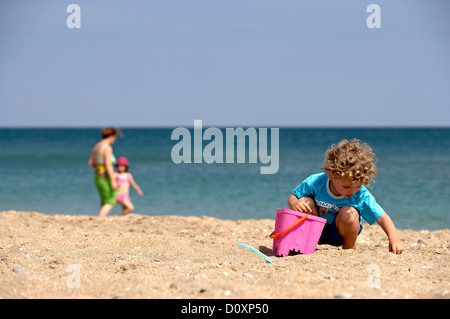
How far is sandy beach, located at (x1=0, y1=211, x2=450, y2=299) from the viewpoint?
9.87ft

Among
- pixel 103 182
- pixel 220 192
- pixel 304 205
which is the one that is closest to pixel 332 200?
pixel 304 205

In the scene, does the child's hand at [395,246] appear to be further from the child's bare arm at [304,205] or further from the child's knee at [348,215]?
the child's bare arm at [304,205]

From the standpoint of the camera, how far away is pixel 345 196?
4094 mm

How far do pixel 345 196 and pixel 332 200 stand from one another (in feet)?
0.36

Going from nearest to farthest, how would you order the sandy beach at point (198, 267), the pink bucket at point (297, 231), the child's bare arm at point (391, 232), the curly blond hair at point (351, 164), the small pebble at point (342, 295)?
the small pebble at point (342, 295) < the sandy beach at point (198, 267) < the curly blond hair at point (351, 164) < the pink bucket at point (297, 231) < the child's bare arm at point (391, 232)

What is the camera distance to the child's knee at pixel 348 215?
4039mm

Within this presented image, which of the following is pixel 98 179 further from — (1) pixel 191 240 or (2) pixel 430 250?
(2) pixel 430 250

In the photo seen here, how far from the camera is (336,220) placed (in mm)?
4207

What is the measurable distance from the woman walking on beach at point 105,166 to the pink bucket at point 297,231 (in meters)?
4.26

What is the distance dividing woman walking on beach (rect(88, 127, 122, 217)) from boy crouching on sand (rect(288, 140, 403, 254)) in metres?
4.22

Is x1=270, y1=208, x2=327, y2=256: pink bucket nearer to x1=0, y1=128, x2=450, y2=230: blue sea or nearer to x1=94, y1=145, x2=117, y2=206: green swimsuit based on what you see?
x1=94, y1=145, x2=117, y2=206: green swimsuit


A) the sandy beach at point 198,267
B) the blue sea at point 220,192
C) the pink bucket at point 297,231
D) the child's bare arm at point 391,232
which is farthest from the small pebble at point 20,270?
the blue sea at point 220,192

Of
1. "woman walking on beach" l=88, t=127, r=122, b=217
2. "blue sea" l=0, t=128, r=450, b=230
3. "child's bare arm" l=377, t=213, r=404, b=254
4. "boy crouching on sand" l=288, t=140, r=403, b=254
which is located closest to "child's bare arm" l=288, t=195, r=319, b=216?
"boy crouching on sand" l=288, t=140, r=403, b=254

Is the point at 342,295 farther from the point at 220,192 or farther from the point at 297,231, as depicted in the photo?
the point at 220,192
